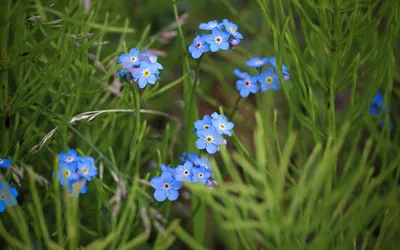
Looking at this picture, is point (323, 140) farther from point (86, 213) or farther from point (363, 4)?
point (86, 213)

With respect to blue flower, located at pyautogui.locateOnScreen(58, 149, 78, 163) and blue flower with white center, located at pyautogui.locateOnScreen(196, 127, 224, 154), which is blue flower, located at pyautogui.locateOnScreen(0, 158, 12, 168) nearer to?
blue flower, located at pyautogui.locateOnScreen(58, 149, 78, 163)

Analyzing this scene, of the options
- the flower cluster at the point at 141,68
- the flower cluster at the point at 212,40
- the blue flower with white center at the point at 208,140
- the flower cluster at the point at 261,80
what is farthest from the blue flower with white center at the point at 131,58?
the flower cluster at the point at 261,80

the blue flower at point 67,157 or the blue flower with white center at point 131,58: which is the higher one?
the blue flower with white center at point 131,58

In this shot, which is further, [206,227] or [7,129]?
[206,227]

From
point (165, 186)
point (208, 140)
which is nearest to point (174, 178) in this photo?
point (165, 186)

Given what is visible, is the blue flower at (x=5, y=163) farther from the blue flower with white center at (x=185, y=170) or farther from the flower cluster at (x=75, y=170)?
the blue flower with white center at (x=185, y=170)

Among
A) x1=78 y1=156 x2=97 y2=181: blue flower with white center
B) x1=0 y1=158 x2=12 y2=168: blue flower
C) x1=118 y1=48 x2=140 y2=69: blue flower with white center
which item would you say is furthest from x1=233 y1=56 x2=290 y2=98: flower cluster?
x1=0 y1=158 x2=12 y2=168: blue flower

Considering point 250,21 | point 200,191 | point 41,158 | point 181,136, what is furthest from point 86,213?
point 250,21
